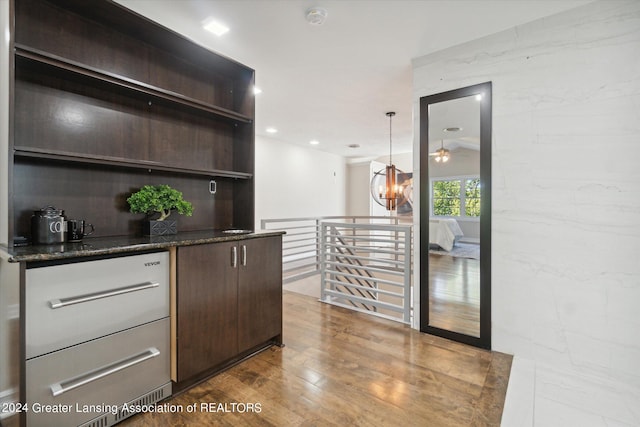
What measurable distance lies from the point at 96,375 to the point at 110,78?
165 cm

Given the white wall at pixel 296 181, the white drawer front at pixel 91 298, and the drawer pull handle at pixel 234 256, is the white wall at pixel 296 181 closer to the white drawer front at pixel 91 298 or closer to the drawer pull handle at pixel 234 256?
the drawer pull handle at pixel 234 256

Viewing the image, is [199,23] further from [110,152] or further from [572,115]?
[572,115]

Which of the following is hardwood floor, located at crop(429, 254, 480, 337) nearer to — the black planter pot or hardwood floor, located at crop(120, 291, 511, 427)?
hardwood floor, located at crop(120, 291, 511, 427)

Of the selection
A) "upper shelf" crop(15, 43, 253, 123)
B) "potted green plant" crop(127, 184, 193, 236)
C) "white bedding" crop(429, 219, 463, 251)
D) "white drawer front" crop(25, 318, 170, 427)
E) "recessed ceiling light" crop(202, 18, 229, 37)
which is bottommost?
"white drawer front" crop(25, 318, 170, 427)

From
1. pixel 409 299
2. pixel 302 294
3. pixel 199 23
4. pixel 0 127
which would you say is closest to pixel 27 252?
pixel 0 127

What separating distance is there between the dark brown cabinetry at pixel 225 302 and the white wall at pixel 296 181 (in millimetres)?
3613

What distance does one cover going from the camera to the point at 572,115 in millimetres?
2080

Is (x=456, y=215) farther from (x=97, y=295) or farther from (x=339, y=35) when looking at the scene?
(x=97, y=295)

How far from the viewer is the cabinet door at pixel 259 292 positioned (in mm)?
2107

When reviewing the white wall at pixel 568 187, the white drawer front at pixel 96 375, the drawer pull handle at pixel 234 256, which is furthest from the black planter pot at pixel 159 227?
the white wall at pixel 568 187

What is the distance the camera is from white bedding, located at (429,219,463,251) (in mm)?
2629

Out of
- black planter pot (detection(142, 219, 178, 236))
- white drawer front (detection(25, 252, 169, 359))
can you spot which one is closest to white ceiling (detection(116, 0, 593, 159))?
black planter pot (detection(142, 219, 178, 236))

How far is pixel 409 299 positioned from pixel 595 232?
1530 mm

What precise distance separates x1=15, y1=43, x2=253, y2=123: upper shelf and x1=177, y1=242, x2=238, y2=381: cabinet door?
1071 mm
